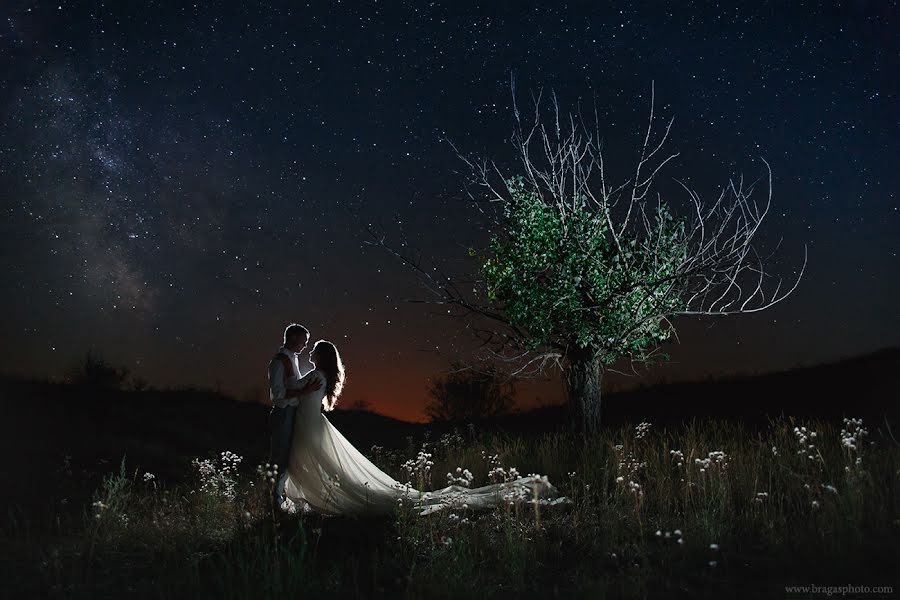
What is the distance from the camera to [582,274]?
554 inches

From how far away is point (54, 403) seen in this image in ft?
92.1

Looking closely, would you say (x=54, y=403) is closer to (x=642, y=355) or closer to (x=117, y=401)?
(x=117, y=401)

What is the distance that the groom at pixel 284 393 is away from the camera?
10.8m

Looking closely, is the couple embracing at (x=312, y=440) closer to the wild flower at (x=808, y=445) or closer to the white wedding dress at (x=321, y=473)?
the white wedding dress at (x=321, y=473)

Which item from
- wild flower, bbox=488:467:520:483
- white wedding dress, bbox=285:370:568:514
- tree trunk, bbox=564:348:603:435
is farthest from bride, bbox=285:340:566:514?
tree trunk, bbox=564:348:603:435

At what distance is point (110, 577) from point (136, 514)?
2.63 metres

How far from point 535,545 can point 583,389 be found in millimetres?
7586

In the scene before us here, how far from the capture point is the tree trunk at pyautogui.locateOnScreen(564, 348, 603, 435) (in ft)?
49.0

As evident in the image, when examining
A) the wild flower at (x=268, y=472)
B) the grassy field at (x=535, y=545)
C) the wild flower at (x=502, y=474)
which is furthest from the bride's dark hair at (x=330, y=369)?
the wild flower at (x=502, y=474)

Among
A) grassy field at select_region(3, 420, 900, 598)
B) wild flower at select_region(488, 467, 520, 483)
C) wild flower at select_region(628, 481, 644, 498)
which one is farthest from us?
wild flower at select_region(488, 467, 520, 483)

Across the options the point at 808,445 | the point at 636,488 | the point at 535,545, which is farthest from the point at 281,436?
the point at 808,445

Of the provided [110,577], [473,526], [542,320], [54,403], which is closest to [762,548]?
[473,526]

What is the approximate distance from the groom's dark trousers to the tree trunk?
6.25 meters

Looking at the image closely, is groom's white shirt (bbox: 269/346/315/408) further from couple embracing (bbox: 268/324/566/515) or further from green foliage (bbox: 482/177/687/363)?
green foliage (bbox: 482/177/687/363)
